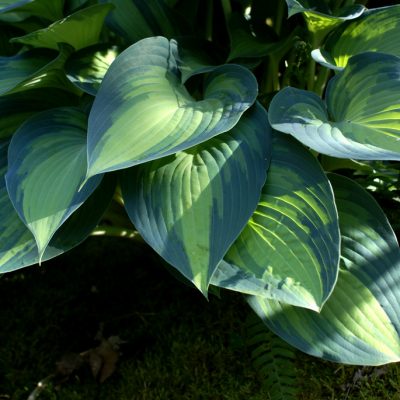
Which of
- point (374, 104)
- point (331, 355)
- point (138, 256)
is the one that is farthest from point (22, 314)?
point (374, 104)

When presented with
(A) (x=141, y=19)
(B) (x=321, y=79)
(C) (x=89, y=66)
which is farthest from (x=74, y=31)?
(B) (x=321, y=79)

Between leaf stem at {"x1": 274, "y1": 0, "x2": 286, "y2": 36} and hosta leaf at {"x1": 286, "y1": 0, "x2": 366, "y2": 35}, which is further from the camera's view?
leaf stem at {"x1": 274, "y1": 0, "x2": 286, "y2": 36}

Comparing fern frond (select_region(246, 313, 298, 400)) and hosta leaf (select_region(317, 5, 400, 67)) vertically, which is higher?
hosta leaf (select_region(317, 5, 400, 67))

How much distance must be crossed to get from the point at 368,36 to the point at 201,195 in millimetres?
534

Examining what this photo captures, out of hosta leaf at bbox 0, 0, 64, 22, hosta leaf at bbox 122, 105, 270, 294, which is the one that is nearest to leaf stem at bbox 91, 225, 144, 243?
hosta leaf at bbox 122, 105, 270, 294

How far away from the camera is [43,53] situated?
52.3 inches

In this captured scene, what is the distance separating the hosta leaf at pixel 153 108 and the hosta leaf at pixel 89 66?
0.15 meters

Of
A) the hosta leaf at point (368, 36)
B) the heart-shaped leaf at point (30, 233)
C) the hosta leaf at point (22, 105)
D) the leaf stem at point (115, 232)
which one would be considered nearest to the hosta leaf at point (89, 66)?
the hosta leaf at point (22, 105)

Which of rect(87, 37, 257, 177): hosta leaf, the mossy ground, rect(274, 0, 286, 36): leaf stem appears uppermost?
rect(87, 37, 257, 177): hosta leaf

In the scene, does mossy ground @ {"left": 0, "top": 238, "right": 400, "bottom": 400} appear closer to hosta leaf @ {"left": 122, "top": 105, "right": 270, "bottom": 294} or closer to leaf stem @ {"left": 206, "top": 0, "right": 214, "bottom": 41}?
hosta leaf @ {"left": 122, "top": 105, "right": 270, "bottom": 294}

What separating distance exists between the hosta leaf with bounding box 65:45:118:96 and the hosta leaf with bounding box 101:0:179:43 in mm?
59

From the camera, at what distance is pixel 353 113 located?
1001 mm

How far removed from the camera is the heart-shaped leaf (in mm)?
991

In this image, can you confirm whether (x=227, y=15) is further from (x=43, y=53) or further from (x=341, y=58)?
(x=43, y=53)
